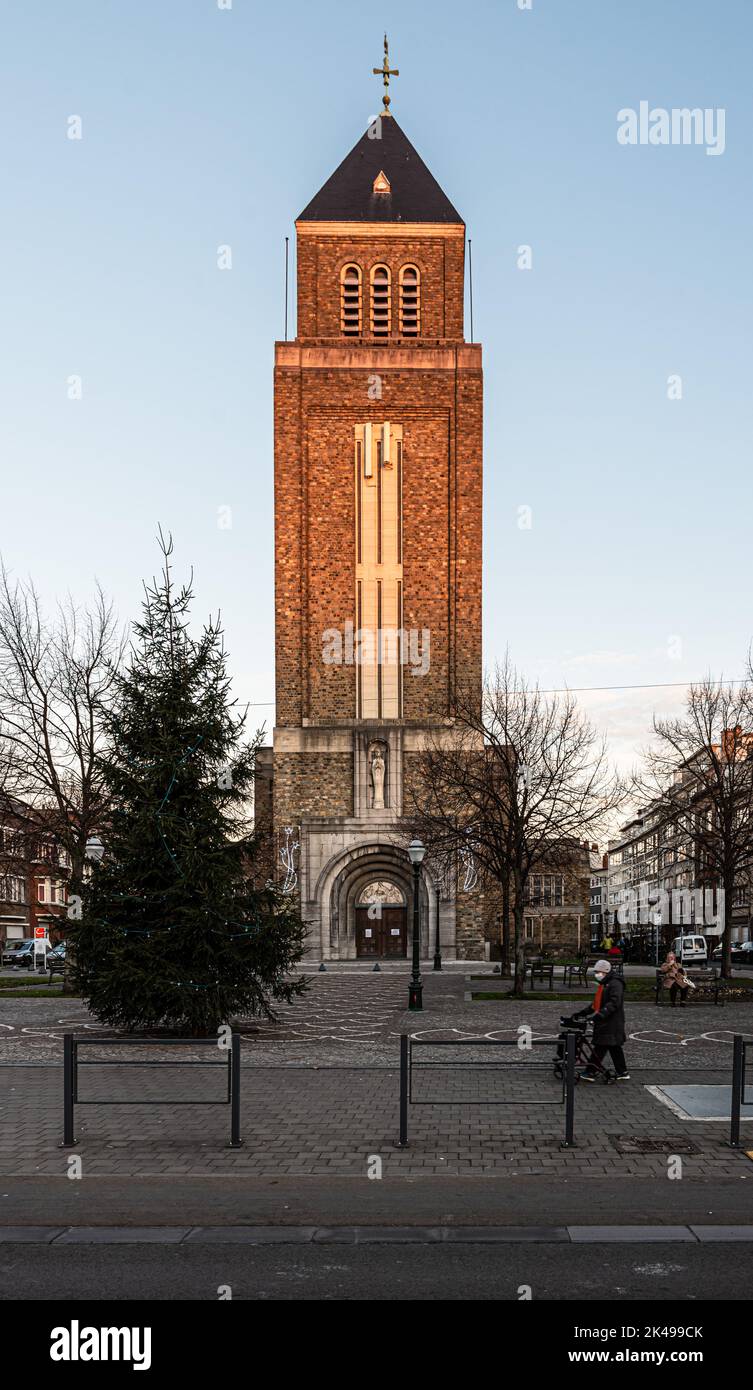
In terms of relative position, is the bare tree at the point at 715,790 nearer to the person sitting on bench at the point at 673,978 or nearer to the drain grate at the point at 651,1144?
the person sitting on bench at the point at 673,978

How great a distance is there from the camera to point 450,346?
50.1m

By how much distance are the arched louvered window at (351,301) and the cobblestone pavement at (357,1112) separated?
121ft

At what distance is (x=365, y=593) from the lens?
161 ft

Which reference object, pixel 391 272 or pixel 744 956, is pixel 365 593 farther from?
pixel 744 956

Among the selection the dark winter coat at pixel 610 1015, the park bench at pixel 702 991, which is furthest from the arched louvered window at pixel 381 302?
the dark winter coat at pixel 610 1015

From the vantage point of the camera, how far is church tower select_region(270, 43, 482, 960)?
157ft

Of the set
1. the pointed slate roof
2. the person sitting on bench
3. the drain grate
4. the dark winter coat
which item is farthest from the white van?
the drain grate

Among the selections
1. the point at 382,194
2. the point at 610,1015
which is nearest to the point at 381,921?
the point at 382,194

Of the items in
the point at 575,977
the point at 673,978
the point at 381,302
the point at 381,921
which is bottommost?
the point at 381,921

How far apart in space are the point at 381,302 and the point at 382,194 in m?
5.09

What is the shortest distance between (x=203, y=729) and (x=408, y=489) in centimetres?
3164
